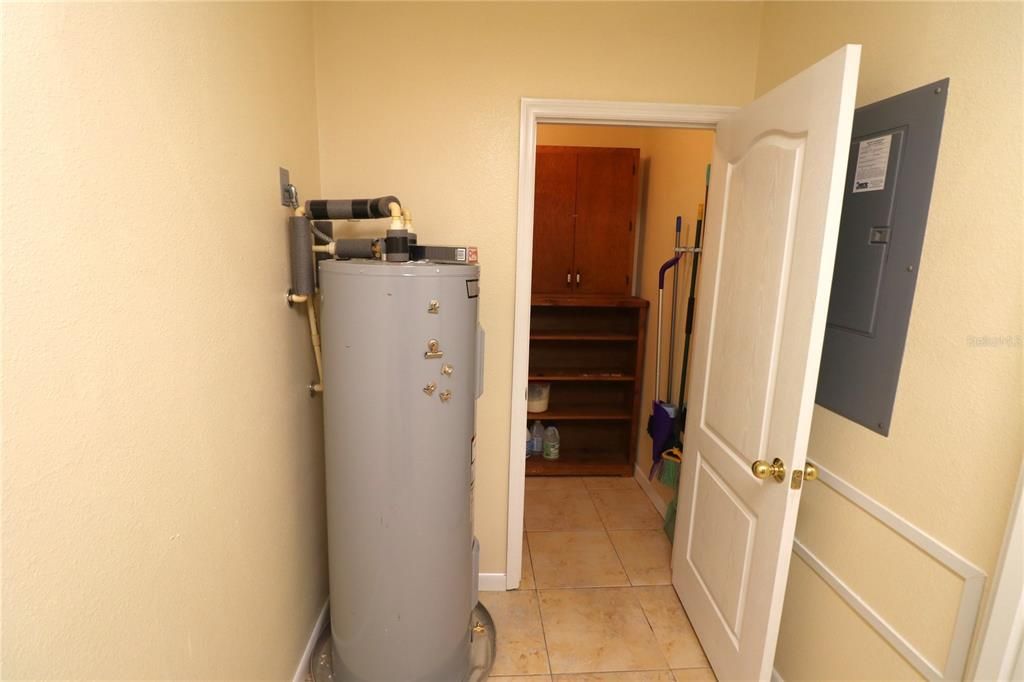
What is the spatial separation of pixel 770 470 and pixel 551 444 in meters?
2.08

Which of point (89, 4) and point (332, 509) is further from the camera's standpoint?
point (332, 509)

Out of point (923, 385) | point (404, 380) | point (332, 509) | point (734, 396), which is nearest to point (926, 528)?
point (923, 385)

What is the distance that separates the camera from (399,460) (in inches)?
52.2

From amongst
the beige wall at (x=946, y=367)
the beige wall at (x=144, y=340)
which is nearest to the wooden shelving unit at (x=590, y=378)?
the beige wall at (x=946, y=367)

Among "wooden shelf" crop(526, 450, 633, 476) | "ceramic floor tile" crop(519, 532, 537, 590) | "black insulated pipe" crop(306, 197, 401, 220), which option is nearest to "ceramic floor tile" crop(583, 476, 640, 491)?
"wooden shelf" crop(526, 450, 633, 476)

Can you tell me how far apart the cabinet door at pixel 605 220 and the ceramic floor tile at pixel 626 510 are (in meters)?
1.33

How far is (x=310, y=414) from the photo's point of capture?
1624 millimetres

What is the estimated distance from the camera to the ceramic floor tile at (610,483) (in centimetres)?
304

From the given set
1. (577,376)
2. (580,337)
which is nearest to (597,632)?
(577,376)

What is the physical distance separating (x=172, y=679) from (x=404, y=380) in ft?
2.51

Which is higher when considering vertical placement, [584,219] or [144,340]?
[584,219]

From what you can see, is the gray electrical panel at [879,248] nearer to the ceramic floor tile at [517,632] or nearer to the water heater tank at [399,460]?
the water heater tank at [399,460]

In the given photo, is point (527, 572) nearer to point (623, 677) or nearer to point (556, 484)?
point (623, 677)

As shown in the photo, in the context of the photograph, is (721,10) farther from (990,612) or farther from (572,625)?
(572,625)
